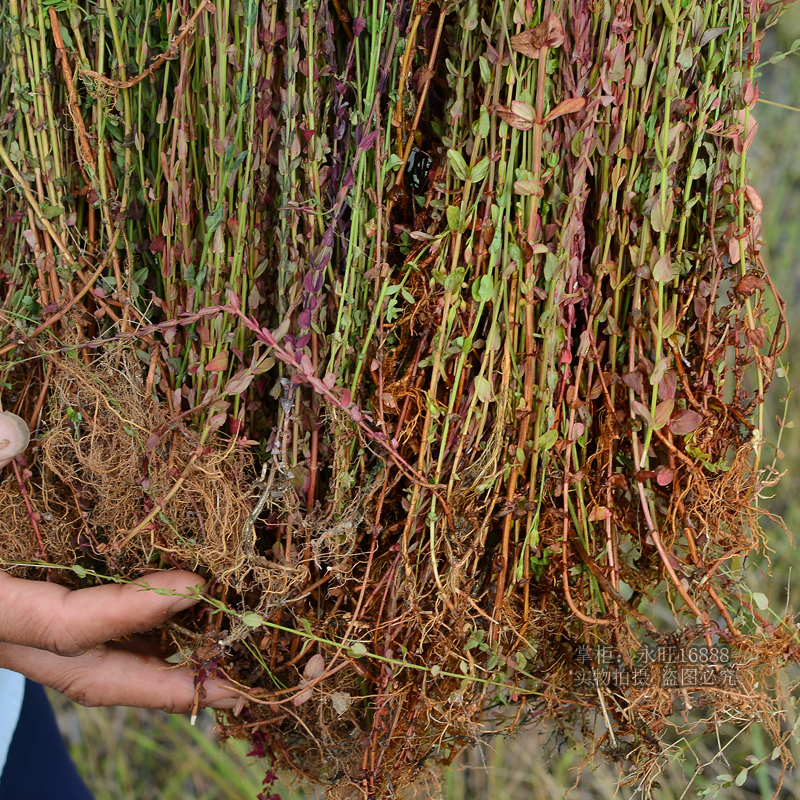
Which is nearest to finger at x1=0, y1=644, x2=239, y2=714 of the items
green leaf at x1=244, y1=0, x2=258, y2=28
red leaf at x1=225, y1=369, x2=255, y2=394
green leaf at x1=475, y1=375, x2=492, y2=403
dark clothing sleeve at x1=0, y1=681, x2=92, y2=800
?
dark clothing sleeve at x1=0, y1=681, x2=92, y2=800

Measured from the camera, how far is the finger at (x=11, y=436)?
0.64m

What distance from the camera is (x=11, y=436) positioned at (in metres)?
0.65

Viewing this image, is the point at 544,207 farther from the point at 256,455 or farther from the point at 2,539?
the point at 2,539

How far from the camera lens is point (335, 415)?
618 millimetres

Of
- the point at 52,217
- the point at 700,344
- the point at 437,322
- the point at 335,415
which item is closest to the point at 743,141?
the point at 700,344

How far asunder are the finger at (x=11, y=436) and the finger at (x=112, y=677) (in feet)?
0.97

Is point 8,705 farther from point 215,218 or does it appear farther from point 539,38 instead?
point 539,38

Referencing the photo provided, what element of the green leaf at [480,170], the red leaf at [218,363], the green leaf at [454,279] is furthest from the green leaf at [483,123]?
the red leaf at [218,363]

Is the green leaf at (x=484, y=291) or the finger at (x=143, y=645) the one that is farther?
the finger at (x=143, y=645)

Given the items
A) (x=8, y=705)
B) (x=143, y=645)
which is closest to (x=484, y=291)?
(x=143, y=645)

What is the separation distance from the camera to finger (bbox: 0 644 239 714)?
76cm

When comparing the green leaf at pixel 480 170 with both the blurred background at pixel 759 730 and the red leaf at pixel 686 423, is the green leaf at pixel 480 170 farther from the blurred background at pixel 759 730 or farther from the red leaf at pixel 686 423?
the blurred background at pixel 759 730

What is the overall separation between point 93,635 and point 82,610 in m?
0.03

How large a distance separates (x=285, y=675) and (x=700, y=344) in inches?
24.4
